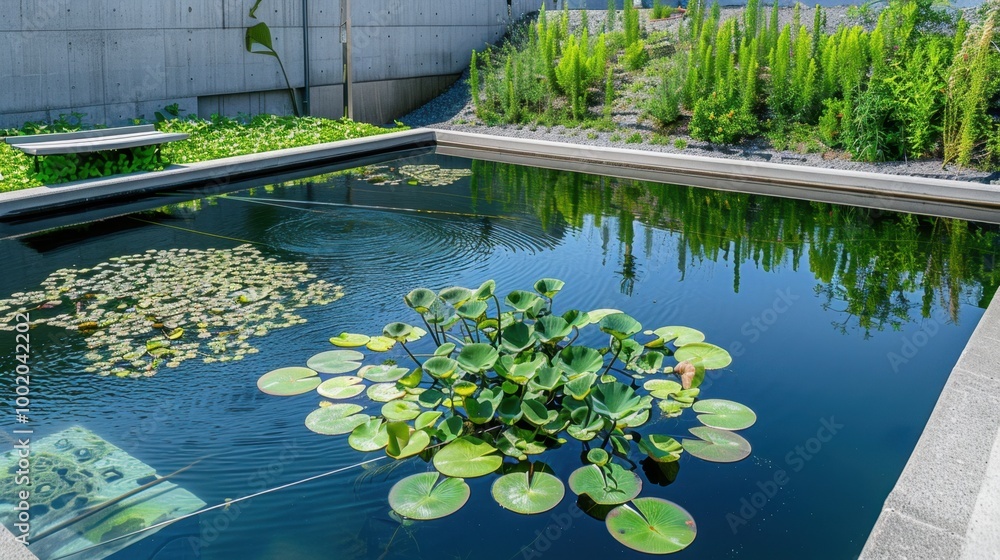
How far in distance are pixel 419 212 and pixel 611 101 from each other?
429 cm

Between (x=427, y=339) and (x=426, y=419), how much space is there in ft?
3.18

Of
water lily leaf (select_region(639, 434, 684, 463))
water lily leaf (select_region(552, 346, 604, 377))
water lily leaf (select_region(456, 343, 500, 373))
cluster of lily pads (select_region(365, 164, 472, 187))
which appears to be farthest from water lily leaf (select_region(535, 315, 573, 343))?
cluster of lily pads (select_region(365, 164, 472, 187))

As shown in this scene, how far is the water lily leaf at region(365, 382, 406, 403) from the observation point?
3.70 metres

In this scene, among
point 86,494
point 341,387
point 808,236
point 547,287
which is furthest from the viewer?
point 808,236

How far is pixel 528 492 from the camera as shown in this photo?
3082 millimetres

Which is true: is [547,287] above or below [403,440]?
above

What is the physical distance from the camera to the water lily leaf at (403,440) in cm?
319

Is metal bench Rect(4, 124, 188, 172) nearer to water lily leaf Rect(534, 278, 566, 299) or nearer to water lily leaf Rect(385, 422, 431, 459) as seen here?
water lily leaf Rect(534, 278, 566, 299)

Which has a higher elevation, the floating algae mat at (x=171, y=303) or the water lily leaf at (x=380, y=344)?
the floating algae mat at (x=171, y=303)

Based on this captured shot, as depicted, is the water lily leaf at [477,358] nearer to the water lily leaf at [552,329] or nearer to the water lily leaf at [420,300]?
the water lily leaf at [552,329]

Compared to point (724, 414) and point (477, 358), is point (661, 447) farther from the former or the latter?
point (477, 358)

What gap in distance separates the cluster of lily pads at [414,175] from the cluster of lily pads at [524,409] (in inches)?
156

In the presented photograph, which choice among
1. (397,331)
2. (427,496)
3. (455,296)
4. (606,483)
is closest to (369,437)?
(427,496)

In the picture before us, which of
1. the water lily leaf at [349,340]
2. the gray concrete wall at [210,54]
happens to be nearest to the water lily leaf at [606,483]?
the water lily leaf at [349,340]
